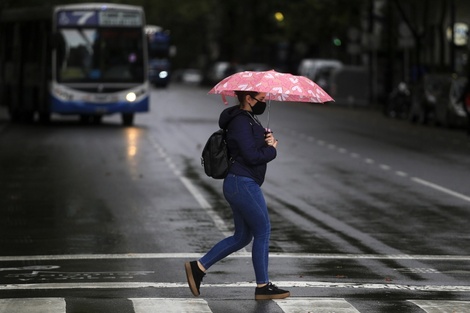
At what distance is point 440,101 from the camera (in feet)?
136

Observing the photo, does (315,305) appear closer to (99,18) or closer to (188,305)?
(188,305)

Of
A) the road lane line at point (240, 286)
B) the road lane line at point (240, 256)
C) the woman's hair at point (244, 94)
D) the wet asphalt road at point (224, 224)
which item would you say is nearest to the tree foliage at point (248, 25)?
the wet asphalt road at point (224, 224)

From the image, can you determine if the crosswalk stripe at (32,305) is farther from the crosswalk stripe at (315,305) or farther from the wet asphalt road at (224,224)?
the crosswalk stripe at (315,305)

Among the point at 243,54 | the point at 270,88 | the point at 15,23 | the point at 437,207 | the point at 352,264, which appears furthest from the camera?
the point at 243,54

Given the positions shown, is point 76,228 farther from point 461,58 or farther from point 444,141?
point 461,58

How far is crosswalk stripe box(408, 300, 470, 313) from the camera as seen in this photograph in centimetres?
1020

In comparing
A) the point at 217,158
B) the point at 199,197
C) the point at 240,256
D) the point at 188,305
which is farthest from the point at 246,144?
→ the point at 199,197

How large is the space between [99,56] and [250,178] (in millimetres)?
30013

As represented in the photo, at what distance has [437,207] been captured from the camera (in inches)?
725

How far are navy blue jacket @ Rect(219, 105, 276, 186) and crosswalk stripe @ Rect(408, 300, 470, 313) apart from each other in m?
1.52

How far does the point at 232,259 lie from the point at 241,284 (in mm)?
1746

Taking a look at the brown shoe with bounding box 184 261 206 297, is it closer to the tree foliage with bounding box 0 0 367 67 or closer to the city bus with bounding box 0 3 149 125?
the city bus with bounding box 0 3 149 125

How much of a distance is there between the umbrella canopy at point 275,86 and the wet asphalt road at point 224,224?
1.53 meters

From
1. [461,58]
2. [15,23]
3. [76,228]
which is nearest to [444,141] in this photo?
[15,23]
